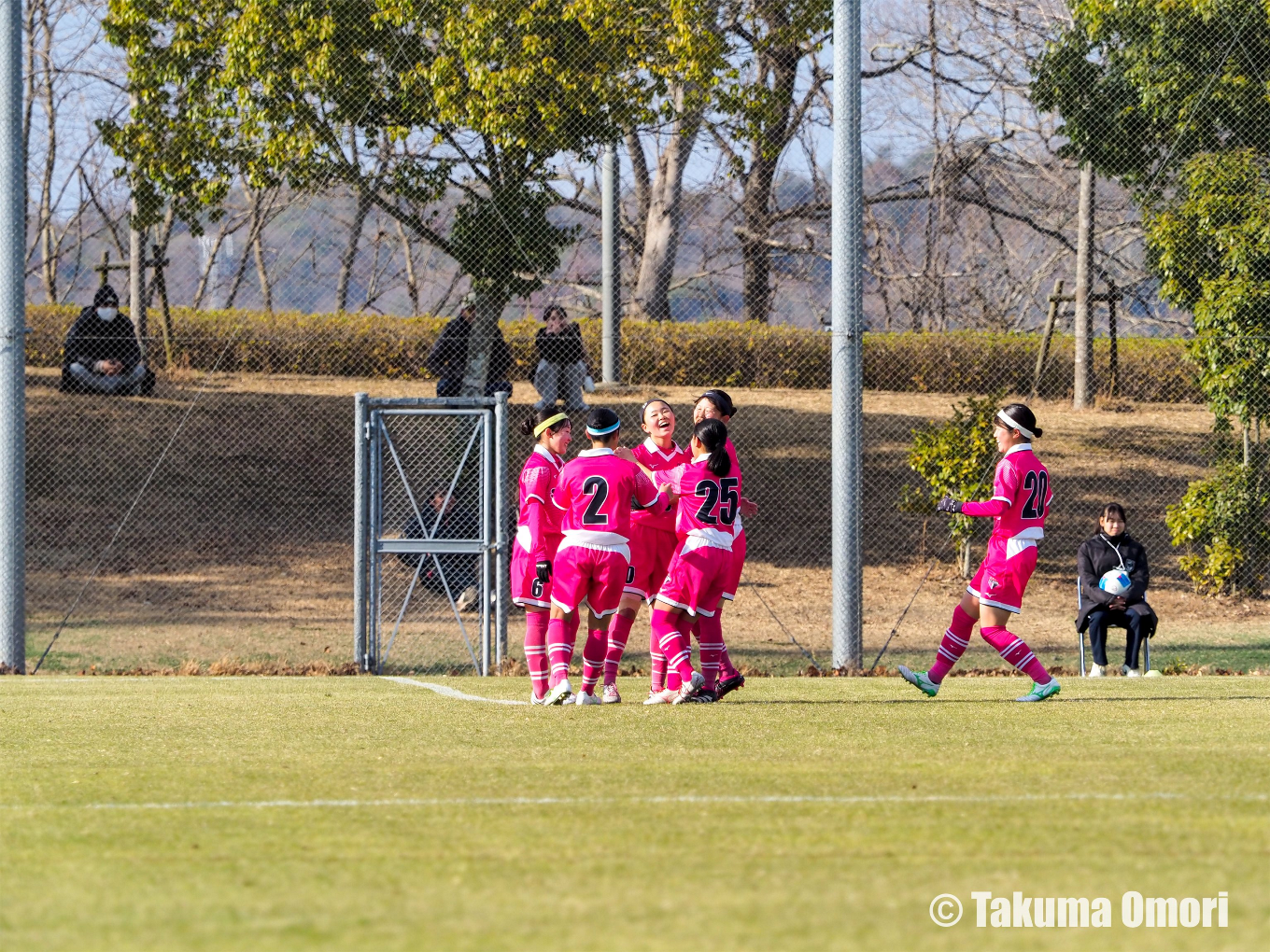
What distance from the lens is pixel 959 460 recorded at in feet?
52.9

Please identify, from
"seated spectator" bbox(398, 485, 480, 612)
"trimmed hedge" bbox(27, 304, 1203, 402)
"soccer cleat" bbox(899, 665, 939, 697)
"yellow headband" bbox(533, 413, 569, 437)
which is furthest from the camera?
"trimmed hedge" bbox(27, 304, 1203, 402)

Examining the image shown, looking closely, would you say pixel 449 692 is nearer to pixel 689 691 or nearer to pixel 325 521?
pixel 689 691

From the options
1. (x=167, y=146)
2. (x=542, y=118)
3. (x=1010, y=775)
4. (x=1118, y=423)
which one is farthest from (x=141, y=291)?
(x=1010, y=775)

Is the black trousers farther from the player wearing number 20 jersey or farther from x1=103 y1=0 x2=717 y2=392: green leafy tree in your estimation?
x1=103 y1=0 x2=717 y2=392: green leafy tree

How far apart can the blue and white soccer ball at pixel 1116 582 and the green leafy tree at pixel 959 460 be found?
3.76 meters

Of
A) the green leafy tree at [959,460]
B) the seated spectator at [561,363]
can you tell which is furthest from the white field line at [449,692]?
the green leafy tree at [959,460]

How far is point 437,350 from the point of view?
15.7 meters

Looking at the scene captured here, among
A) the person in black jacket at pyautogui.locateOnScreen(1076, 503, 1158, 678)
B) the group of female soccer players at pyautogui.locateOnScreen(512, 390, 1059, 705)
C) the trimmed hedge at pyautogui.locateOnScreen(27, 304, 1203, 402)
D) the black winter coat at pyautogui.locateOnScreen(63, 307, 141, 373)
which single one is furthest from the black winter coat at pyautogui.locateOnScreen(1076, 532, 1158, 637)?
the black winter coat at pyautogui.locateOnScreen(63, 307, 141, 373)

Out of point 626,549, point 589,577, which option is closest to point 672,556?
point 626,549

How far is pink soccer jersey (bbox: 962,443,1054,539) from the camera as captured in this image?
853cm

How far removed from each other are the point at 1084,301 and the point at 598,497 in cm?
1389

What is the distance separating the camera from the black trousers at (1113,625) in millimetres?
11922

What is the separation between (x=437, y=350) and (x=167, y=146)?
3.67m
